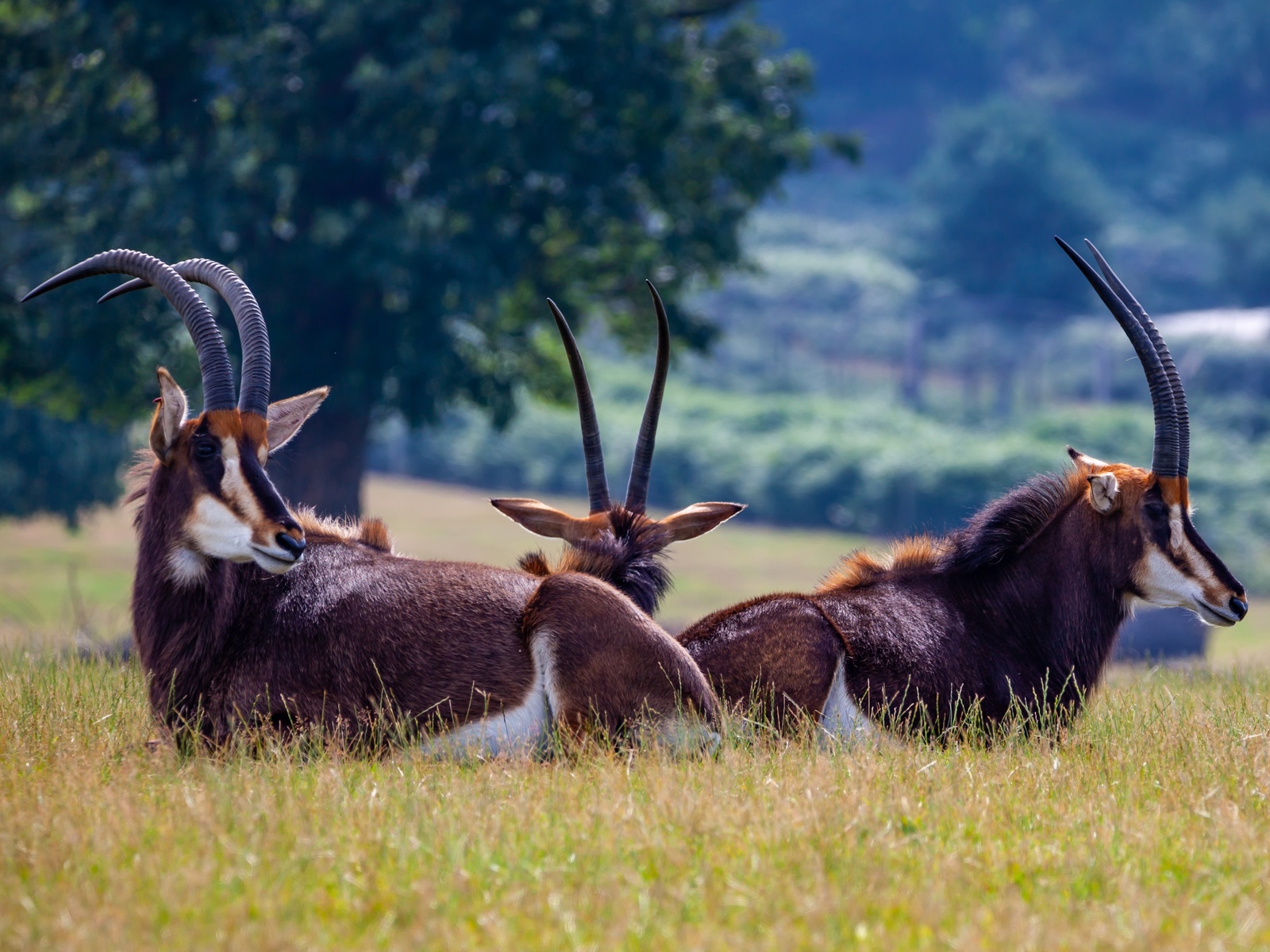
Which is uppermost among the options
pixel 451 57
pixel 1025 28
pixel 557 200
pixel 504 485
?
pixel 1025 28

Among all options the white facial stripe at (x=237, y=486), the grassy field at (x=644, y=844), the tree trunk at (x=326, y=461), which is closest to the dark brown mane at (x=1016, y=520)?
the grassy field at (x=644, y=844)

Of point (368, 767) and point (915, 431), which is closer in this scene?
point (368, 767)

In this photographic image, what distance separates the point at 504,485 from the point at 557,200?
1843 cm

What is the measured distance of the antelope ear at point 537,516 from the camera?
8.74 m

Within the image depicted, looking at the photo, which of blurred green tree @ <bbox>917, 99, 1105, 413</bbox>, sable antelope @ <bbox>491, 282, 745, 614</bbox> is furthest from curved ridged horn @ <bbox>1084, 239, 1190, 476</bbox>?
blurred green tree @ <bbox>917, 99, 1105, 413</bbox>

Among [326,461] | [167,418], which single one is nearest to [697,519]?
[167,418]

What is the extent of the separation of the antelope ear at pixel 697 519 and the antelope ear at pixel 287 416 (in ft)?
8.29

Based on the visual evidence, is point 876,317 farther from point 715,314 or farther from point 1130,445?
point 1130,445

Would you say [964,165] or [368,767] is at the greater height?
[964,165]

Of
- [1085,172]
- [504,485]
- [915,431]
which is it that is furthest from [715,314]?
[1085,172]

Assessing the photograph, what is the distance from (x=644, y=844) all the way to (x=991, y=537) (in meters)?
3.43

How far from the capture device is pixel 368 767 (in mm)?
5395

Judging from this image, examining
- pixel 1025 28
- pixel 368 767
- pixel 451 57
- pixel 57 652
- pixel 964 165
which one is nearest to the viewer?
pixel 368 767

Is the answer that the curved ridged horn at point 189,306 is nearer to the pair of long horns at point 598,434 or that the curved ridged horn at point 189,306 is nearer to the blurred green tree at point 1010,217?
the pair of long horns at point 598,434
